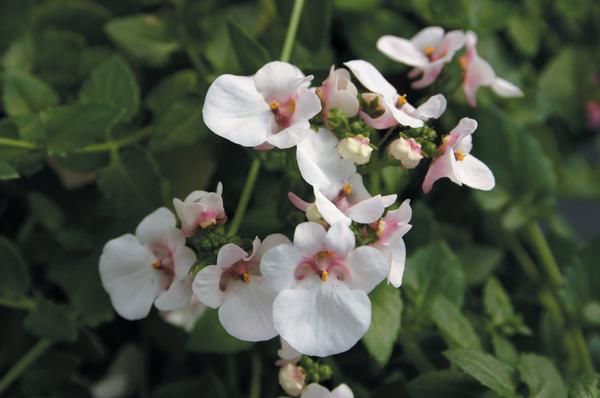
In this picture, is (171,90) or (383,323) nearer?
(383,323)

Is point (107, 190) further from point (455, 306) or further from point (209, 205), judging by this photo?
point (455, 306)

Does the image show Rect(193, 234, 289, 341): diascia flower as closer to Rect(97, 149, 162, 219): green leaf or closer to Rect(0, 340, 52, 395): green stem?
Rect(97, 149, 162, 219): green leaf

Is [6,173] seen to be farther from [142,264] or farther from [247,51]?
[247,51]

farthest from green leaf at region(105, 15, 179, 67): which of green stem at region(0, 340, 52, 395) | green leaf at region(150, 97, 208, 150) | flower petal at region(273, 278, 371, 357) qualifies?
flower petal at region(273, 278, 371, 357)

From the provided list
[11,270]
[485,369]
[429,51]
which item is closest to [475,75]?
[429,51]

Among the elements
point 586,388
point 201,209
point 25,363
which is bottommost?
point 25,363

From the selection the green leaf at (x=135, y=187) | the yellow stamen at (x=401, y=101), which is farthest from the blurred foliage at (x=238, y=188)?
the yellow stamen at (x=401, y=101)
